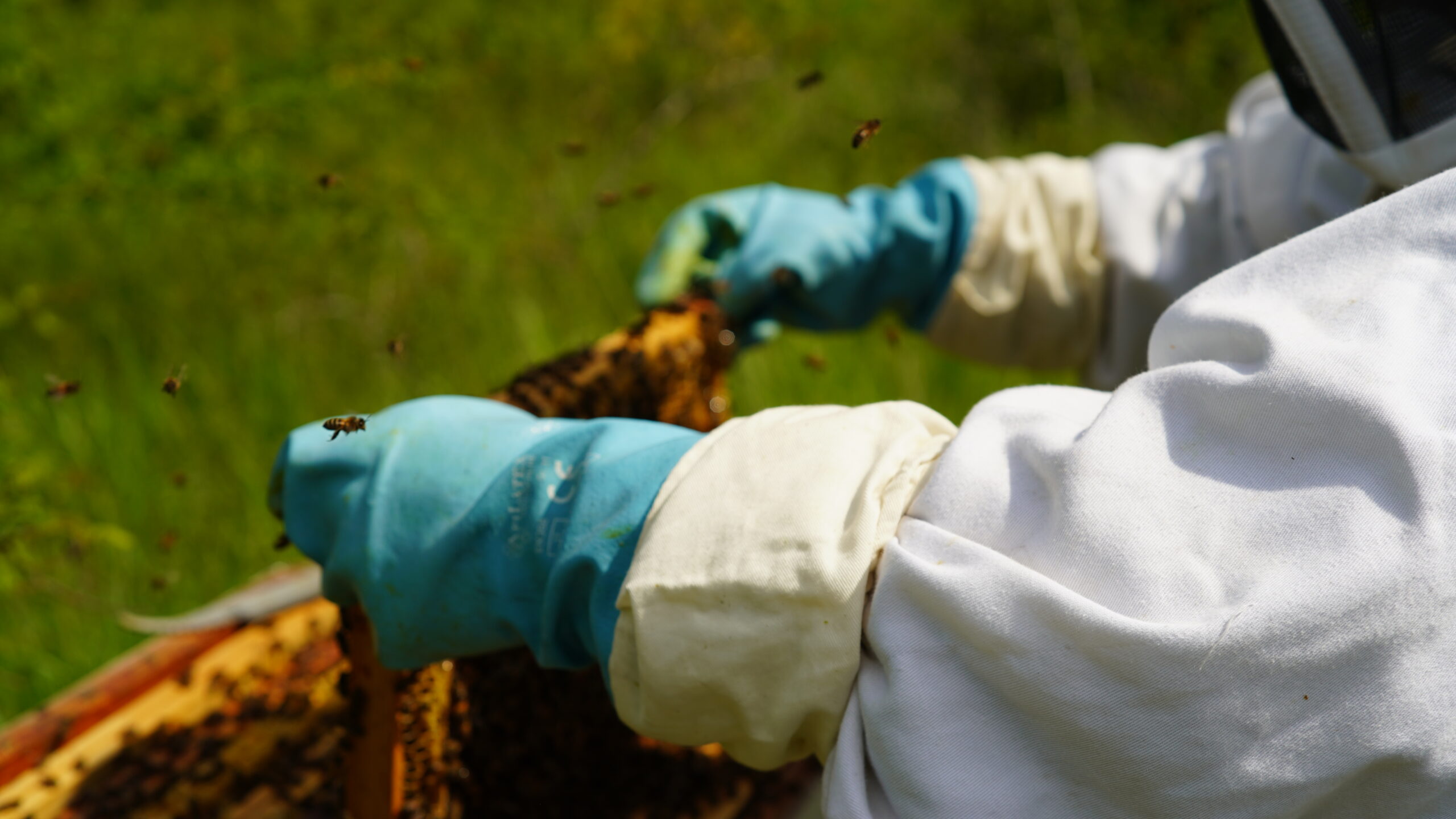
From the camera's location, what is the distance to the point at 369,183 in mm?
3383

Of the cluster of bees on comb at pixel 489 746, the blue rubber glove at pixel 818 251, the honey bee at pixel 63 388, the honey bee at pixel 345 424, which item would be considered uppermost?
the honey bee at pixel 345 424

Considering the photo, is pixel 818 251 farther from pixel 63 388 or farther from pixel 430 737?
pixel 63 388

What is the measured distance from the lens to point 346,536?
1.20 m

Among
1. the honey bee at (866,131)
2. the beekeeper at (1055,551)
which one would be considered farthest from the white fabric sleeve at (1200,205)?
the honey bee at (866,131)

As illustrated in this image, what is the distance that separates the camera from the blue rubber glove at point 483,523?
114 cm

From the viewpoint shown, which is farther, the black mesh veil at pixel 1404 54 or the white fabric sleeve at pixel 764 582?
the black mesh veil at pixel 1404 54

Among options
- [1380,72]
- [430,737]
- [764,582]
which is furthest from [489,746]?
[1380,72]

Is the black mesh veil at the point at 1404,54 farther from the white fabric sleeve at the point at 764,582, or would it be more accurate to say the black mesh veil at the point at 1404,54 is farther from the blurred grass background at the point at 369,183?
the blurred grass background at the point at 369,183

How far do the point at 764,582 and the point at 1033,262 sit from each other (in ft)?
4.70

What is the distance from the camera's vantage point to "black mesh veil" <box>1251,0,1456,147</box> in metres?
1.31

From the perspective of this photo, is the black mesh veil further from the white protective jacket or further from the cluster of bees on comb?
the cluster of bees on comb

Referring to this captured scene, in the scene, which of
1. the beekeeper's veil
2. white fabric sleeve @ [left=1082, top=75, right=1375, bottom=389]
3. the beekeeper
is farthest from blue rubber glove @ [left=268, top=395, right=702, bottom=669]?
white fabric sleeve @ [left=1082, top=75, right=1375, bottom=389]

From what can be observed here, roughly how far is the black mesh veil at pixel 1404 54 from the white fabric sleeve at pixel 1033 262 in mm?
749

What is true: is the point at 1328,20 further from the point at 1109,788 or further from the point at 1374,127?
the point at 1109,788
